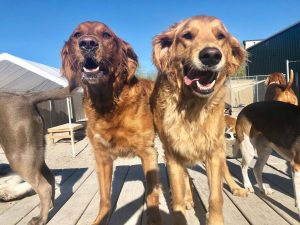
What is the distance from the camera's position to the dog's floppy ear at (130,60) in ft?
11.8

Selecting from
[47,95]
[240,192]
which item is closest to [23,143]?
[47,95]

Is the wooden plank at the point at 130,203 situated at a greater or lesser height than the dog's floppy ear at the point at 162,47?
lesser

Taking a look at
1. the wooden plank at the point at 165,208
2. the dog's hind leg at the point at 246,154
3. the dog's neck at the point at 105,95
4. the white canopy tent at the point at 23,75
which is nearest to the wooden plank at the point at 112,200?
the wooden plank at the point at 165,208

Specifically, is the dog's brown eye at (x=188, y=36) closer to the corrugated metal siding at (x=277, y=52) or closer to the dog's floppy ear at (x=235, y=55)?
the dog's floppy ear at (x=235, y=55)

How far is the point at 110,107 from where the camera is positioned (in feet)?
11.3

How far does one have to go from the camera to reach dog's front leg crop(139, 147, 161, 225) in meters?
3.25

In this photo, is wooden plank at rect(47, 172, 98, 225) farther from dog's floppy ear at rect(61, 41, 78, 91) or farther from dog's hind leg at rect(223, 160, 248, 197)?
dog's hind leg at rect(223, 160, 248, 197)

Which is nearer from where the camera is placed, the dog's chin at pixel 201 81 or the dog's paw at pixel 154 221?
the dog's chin at pixel 201 81

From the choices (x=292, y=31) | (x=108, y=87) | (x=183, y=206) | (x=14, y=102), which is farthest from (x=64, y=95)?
(x=292, y=31)

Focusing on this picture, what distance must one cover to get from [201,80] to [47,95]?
6.61 ft

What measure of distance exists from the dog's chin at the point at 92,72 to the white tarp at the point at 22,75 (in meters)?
5.69

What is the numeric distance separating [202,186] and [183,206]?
3.86 feet

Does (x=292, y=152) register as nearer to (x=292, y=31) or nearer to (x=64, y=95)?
(x=64, y=95)

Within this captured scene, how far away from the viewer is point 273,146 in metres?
3.98
